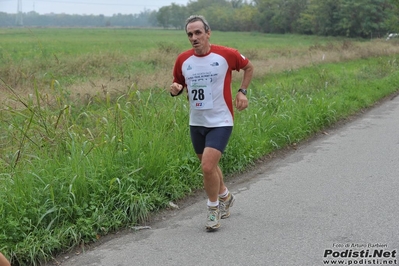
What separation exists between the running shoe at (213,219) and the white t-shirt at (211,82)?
2.68ft

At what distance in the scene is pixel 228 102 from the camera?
5.00 metres

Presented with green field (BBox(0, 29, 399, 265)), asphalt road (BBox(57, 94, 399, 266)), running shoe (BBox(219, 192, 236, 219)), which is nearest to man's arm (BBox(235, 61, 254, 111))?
running shoe (BBox(219, 192, 236, 219))

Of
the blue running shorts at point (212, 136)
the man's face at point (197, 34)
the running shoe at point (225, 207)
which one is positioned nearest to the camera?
the man's face at point (197, 34)

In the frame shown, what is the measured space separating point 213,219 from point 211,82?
50.9 inches

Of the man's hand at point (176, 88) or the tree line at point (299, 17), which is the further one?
the tree line at point (299, 17)

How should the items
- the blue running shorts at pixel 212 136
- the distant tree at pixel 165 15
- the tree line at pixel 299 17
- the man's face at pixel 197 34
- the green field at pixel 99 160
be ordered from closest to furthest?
the green field at pixel 99 160, the man's face at pixel 197 34, the blue running shorts at pixel 212 136, the tree line at pixel 299 17, the distant tree at pixel 165 15

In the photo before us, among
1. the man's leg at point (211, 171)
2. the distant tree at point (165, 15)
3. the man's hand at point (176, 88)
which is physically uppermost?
the distant tree at point (165, 15)

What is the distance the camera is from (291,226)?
5.01 meters

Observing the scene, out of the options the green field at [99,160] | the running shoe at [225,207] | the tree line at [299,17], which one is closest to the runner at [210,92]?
the running shoe at [225,207]

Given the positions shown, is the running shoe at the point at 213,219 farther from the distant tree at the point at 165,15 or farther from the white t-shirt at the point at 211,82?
the distant tree at the point at 165,15

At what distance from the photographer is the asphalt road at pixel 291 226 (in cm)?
431

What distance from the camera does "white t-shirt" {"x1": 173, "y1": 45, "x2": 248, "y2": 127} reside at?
16.0ft

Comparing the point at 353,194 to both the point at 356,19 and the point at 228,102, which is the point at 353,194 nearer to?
the point at 228,102

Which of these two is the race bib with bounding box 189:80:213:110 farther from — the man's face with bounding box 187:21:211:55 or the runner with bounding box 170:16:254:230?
the man's face with bounding box 187:21:211:55
